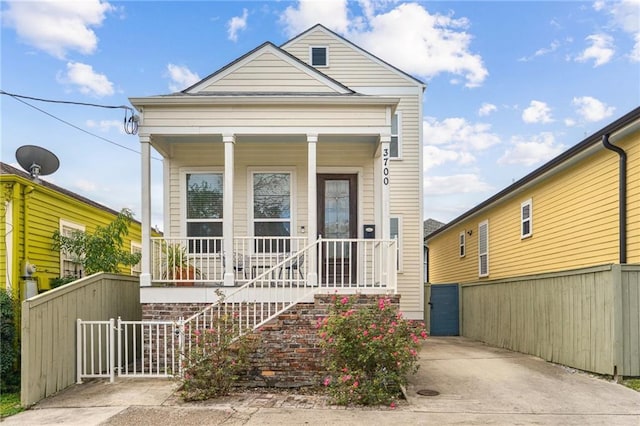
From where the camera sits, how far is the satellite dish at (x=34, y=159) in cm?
941

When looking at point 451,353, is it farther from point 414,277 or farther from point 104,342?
point 104,342

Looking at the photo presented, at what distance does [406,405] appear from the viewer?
5922mm

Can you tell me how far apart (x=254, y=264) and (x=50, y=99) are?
585 cm

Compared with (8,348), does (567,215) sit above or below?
above

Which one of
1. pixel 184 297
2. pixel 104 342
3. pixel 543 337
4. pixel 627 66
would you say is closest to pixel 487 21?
pixel 627 66

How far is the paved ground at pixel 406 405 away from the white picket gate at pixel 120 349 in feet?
0.78

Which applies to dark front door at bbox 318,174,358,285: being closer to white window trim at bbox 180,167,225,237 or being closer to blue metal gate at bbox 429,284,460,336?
white window trim at bbox 180,167,225,237

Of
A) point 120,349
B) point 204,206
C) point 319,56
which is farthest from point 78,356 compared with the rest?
point 319,56

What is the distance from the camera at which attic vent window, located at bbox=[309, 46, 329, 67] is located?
13211mm

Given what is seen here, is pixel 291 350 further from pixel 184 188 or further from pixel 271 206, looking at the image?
pixel 184 188

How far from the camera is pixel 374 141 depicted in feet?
30.8

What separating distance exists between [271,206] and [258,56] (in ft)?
9.73

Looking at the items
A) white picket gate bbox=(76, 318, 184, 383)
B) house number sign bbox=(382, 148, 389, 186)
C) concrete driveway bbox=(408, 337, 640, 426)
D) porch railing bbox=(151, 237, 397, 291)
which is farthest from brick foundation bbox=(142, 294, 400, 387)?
house number sign bbox=(382, 148, 389, 186)

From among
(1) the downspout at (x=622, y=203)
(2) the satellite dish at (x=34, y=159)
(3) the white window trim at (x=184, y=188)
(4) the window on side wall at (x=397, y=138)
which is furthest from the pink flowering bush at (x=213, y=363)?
(4) the window on side wall at (x=397, y=138)
